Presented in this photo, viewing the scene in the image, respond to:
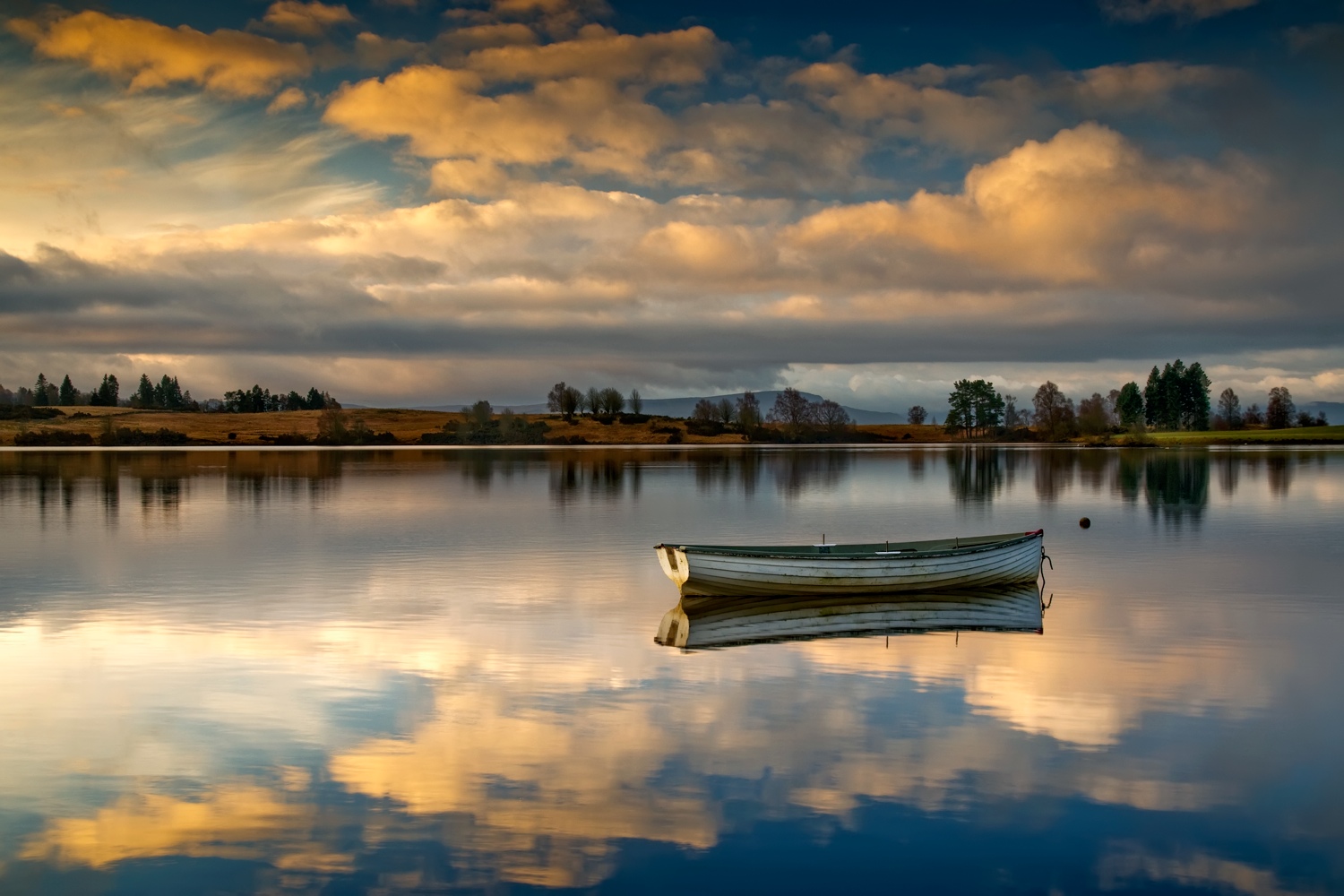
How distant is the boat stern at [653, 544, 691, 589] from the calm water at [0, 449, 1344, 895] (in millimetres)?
928

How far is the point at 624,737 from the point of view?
16.1 m

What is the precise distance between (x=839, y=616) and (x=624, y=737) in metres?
11.8

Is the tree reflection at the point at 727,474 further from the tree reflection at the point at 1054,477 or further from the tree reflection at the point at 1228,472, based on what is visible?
the tree reflection at the point at 1228,472

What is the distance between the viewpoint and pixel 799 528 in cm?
5012

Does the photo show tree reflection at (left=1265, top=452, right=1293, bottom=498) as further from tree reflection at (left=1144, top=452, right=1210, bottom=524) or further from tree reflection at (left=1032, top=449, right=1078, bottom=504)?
tree reflection at (left=1032, top=449, right=1078, bottom=504)

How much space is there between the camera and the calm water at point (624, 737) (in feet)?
38.8

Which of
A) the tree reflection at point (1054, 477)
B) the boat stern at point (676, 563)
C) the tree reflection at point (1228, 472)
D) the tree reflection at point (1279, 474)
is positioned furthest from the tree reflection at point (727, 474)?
the boat stern at point (676, 563)

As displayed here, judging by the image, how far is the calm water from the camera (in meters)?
11.8

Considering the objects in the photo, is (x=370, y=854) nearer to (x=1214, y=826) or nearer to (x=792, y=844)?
(x=792, y=844)

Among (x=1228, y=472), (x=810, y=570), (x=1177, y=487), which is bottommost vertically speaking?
(x=1177, y=487)

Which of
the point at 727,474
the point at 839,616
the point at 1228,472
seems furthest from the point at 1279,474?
the point at 839,616

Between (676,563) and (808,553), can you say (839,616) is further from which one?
(676,563)

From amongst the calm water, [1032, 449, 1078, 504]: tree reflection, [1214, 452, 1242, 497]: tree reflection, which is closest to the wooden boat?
the calm water

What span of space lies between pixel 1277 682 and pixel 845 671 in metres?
7.92
